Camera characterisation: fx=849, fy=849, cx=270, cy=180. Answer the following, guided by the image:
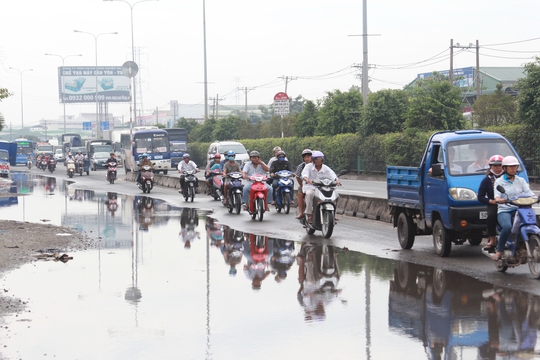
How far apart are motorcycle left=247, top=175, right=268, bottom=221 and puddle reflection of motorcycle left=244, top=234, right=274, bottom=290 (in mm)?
3285

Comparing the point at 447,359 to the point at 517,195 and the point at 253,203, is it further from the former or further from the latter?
the point at 253,203

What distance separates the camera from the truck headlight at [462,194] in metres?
11.8

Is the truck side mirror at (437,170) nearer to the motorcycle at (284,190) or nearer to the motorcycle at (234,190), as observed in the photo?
the motorcycle at (284,190)

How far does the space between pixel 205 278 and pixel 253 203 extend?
8.71m

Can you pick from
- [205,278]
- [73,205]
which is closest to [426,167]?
[205,278]

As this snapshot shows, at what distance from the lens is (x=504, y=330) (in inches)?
293

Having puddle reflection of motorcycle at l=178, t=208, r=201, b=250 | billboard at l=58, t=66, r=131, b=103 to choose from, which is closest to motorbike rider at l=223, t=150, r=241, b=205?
puddle reflection of motorcycle at l=178, t=208, r=201, b=250

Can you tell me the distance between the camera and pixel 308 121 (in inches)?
2094

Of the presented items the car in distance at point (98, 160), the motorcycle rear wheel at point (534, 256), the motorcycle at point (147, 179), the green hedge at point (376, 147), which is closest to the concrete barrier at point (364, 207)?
the motorcycle rear wheel at point (534, 256)

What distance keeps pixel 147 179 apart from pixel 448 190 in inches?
864

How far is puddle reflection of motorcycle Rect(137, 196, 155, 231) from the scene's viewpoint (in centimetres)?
1930

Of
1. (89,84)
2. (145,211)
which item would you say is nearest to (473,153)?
(145,211)

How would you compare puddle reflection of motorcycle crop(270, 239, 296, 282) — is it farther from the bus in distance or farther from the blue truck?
the bus in distance

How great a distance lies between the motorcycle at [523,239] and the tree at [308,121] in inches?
1673
